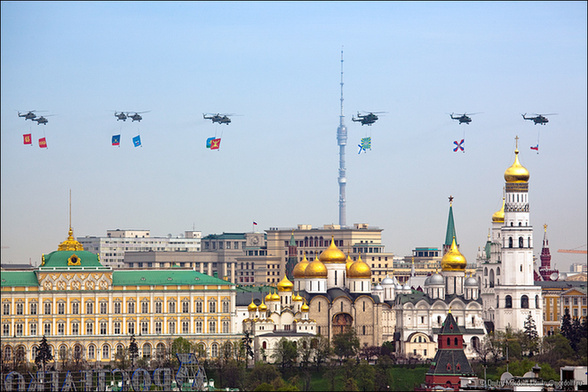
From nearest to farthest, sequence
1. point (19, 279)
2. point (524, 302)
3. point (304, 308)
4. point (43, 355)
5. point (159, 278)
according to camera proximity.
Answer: point (43, 355), point (19, 279), point (159, 278), point (304, 308), point (524, 302)

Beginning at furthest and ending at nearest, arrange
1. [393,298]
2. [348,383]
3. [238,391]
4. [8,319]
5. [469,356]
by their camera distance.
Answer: [393,298] → [469,356] → [8,319] → [348,383] → [238,391]

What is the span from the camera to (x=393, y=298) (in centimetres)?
18200

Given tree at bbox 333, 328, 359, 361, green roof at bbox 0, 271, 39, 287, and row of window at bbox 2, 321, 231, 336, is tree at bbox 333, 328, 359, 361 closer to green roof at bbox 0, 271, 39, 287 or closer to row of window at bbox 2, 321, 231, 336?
row of window at bbox 2, 321, 231, 336

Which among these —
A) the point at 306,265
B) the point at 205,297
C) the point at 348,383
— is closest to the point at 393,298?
the point at 306,265

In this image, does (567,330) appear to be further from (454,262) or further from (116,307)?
(116,307)

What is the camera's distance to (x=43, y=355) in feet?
487

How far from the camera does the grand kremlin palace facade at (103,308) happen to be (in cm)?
15712

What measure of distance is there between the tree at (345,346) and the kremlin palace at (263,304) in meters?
4.52

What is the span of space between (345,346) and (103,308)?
22.0m

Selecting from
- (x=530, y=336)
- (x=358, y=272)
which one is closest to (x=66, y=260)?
(x=358, y=272)

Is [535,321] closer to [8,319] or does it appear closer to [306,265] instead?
[306,265]

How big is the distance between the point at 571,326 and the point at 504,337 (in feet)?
25.7

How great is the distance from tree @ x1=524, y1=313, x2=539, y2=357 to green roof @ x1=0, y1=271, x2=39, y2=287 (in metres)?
45.2

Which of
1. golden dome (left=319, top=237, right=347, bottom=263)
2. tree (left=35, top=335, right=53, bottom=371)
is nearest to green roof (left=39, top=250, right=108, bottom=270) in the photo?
tree (left=35, top=335, right=53, bottom=371)
